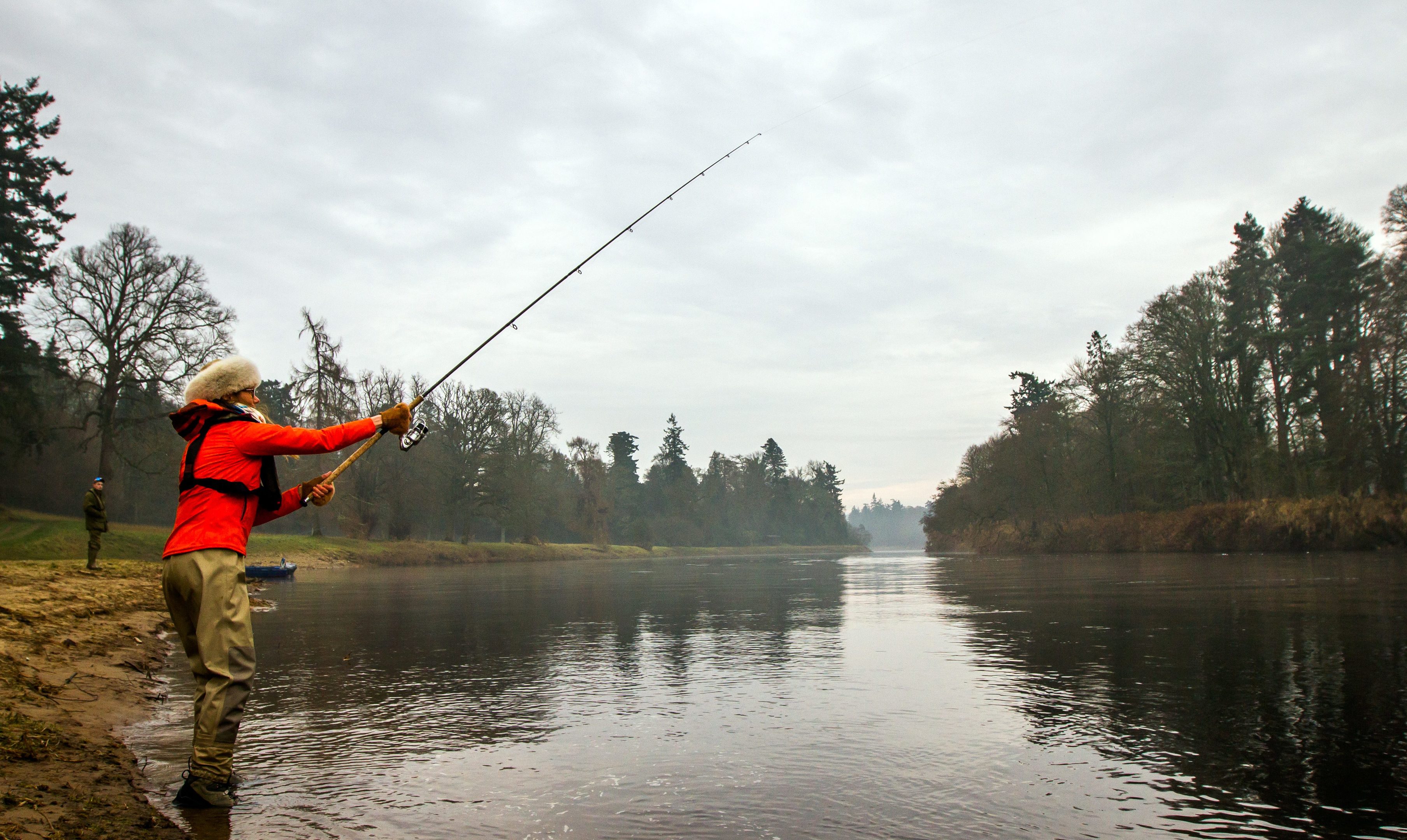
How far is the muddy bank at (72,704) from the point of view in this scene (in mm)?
4105

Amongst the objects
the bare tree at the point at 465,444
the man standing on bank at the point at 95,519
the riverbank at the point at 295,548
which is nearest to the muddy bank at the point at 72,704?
the man standing on bank at the point at 95,519

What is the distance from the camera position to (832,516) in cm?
16325

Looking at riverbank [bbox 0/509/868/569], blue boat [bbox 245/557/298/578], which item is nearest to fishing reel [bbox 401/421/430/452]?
riverbank [bbox 0/509/868/569]

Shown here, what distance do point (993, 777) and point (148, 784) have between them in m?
4.88

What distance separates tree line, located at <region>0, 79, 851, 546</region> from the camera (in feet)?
114

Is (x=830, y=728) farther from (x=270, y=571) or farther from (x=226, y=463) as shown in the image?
(x=270, y=571)

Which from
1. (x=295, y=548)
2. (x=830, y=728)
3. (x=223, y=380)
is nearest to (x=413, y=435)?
(x=223, y=380)

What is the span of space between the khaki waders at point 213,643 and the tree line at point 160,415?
1434 inches


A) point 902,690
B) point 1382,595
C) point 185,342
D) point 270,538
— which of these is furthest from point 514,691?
point 270,538

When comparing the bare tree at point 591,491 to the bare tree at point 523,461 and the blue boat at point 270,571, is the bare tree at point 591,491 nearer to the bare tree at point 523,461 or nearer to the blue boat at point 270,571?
the bare tree at point 523,461

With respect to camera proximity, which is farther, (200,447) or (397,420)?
(397,420)

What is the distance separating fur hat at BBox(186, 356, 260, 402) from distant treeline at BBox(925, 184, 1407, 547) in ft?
125

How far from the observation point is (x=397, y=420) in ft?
18.5

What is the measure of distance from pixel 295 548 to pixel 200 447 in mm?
44204
